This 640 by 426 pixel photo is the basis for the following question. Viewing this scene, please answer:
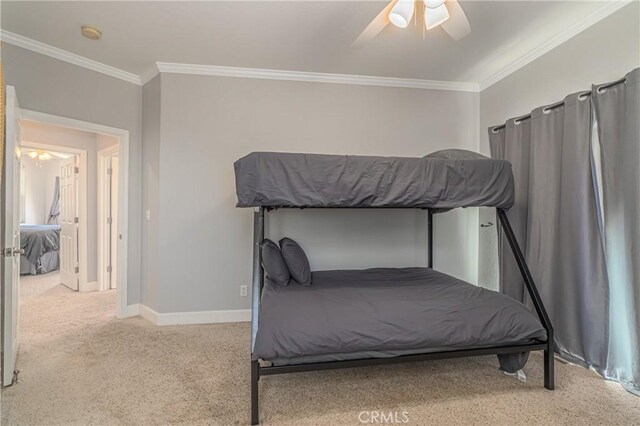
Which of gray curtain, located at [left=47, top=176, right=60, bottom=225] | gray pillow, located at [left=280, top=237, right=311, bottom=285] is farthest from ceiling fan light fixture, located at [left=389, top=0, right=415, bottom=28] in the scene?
gray curtain, located at [left=47, top=176, right=60, bottom=225]

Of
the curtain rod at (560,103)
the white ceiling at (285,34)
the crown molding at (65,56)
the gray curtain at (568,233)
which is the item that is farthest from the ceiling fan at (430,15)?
the crown molding at (65,56)

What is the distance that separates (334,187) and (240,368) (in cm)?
154

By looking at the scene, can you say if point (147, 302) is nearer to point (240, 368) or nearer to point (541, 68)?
point (240, 368)

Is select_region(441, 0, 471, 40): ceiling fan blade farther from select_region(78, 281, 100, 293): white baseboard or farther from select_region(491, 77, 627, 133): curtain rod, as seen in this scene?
select_region(78, 281, 100, 293): white baseboard

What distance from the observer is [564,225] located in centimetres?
245

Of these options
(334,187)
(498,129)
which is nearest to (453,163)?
(334,187)

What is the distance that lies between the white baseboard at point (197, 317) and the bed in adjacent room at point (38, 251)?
377 cm

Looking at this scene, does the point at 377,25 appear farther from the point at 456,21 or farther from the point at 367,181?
the point at 367,181

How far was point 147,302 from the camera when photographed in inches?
132

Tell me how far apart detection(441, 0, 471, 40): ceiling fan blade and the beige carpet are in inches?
92.9

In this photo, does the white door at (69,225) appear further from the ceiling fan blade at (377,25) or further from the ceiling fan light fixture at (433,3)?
the ceiling fan light fixture at (433,3)

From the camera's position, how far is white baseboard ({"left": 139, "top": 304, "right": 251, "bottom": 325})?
10.4 ft

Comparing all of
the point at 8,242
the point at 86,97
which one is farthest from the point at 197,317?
the point at 86,97

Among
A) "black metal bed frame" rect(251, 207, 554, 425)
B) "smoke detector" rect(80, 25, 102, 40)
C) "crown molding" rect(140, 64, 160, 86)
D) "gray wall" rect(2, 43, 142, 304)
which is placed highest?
"smoke detector" rect(80, 25, 102, 40)
